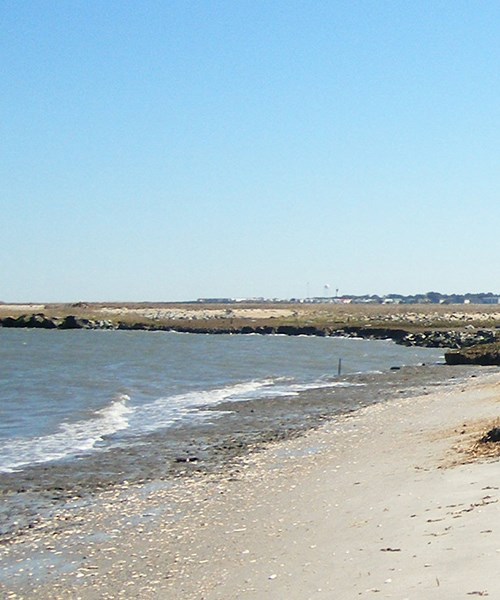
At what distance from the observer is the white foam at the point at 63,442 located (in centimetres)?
2200

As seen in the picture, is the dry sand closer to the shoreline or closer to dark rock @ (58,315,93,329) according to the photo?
the shoreline

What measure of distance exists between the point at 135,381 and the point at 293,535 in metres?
32.7

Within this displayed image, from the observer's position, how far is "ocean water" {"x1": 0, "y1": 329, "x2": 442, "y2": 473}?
26266 millimetres

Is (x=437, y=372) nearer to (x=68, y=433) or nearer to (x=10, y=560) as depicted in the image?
(x=68, y=433)

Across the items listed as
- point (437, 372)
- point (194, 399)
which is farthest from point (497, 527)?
point (437, 372)

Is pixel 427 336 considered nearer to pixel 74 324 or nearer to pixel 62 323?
pixel 74 324

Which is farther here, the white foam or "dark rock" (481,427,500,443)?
the white foam

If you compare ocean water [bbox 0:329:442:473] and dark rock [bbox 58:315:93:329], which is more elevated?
dark rock [bbox 58:315:93:329]

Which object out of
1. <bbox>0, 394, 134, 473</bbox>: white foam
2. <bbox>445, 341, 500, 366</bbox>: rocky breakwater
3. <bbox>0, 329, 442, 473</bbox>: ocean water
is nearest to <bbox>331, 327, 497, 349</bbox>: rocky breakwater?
<bbox>0, 329, 442, 473</bbox>: ocean water

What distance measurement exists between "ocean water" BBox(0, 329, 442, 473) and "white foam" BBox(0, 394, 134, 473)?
3cm

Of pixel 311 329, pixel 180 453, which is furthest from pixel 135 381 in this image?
pixel 311 329

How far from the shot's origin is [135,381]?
148 ft

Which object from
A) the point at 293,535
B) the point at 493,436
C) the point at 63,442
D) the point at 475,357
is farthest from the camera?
the point at 475,357

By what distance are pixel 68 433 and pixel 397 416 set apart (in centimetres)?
990
